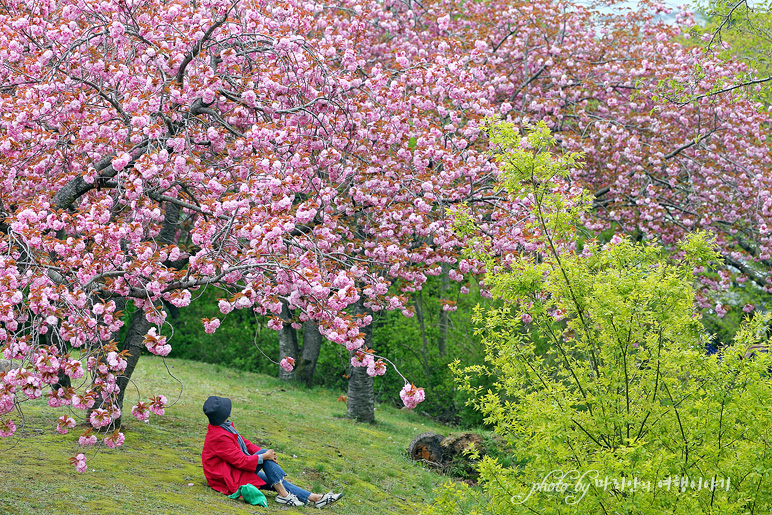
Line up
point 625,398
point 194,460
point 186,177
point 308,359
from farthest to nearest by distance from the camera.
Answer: point 308,359
point 194,460
point 186,177
point 625,398

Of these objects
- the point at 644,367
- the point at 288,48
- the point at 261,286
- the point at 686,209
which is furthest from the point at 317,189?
the point at 686,209

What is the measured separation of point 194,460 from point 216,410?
4.60ft

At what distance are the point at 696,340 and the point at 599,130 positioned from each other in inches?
362

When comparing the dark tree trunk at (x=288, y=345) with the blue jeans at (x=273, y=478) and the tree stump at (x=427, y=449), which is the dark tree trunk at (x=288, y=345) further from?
the blue jeans at (x=273, y=478)

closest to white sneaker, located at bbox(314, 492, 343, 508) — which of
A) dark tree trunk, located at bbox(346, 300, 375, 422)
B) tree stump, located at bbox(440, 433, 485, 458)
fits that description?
tree stump, located at bbox(440, 433, 485, 458)

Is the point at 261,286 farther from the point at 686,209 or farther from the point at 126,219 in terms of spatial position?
the point at 686,209

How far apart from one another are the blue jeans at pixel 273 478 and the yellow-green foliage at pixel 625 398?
2439 mm

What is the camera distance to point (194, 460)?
7.78 metres

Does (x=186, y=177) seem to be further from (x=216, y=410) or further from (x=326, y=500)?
(x=326, y=500)

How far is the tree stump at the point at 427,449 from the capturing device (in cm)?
1020

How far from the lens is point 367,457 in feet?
31.7

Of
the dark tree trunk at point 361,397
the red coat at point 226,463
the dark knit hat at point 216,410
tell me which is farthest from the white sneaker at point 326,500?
the dark tree trunk at point 361,397

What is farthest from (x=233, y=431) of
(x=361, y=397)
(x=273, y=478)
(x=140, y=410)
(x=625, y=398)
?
(x=361, y=397)

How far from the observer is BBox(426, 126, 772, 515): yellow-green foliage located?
4141 millimetres
